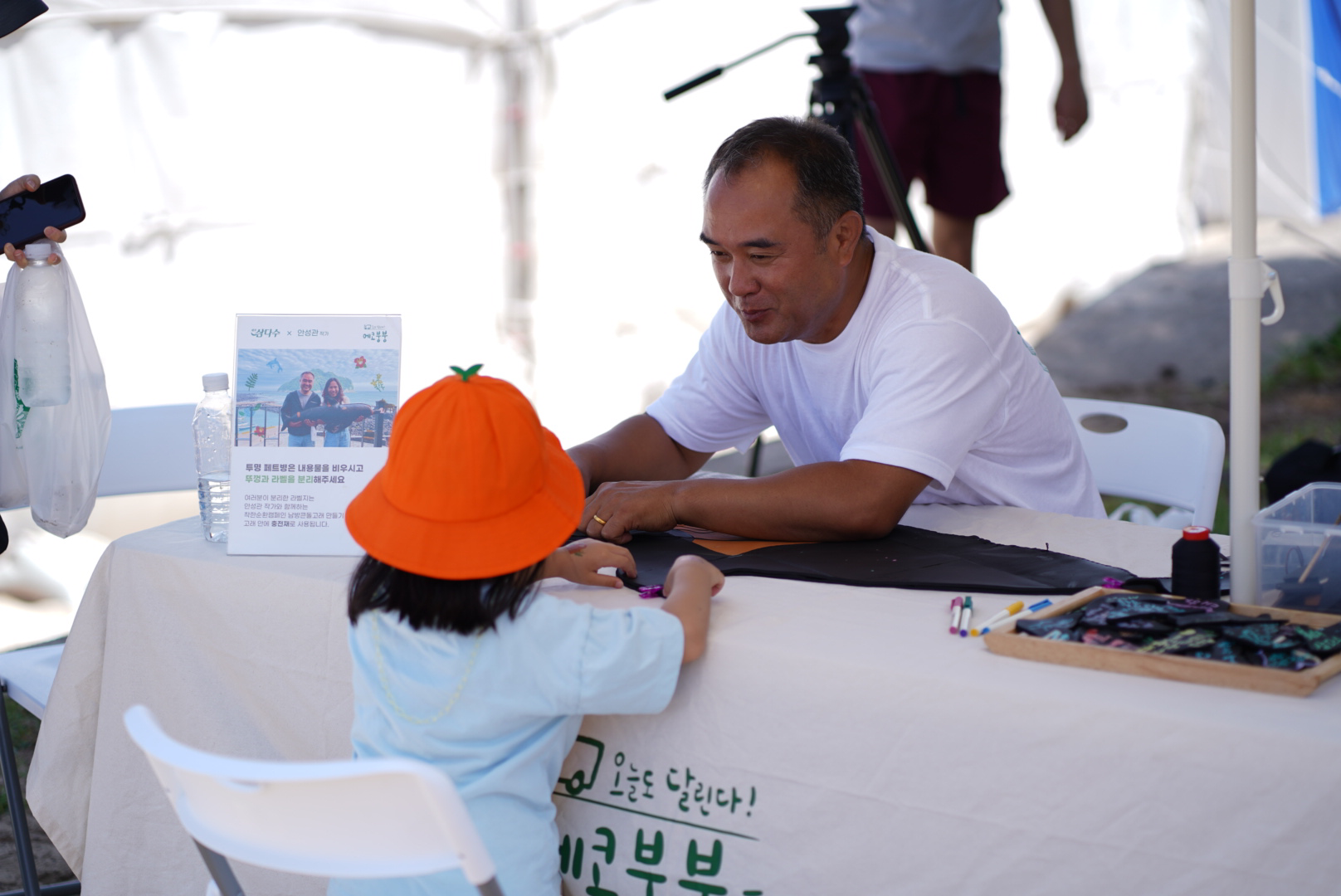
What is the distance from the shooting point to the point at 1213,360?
7.00m

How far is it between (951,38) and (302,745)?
2673 millimetres

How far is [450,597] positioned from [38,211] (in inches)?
45.9

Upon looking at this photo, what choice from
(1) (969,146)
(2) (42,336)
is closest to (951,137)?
(1) (969,146)

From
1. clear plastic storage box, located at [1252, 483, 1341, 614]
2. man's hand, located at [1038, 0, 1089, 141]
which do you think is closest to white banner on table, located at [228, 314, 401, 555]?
clear plastic storage box, located at [1252, 483, 1341, 614]

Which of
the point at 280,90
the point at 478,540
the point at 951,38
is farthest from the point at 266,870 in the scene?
the point at 280,90

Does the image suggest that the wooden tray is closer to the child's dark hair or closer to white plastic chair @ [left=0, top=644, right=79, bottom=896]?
the child's dark hair

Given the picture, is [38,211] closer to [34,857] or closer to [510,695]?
[34,857]

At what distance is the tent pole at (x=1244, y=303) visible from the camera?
4.01 feet

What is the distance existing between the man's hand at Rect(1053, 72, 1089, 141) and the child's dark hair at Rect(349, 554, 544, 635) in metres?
2.48

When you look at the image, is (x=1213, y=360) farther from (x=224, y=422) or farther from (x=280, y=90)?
(x=224, y=422)

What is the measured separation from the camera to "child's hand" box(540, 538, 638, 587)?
1.42 metres

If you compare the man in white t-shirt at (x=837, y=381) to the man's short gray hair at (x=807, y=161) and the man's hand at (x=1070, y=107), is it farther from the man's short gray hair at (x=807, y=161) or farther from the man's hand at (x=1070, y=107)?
the man's hand at (x=1070, y=107)

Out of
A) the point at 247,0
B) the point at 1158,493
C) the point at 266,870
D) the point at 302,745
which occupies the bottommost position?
the point at 266,870

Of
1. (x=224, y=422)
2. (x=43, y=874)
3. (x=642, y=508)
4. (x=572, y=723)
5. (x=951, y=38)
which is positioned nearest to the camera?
(x=572, y=723)
